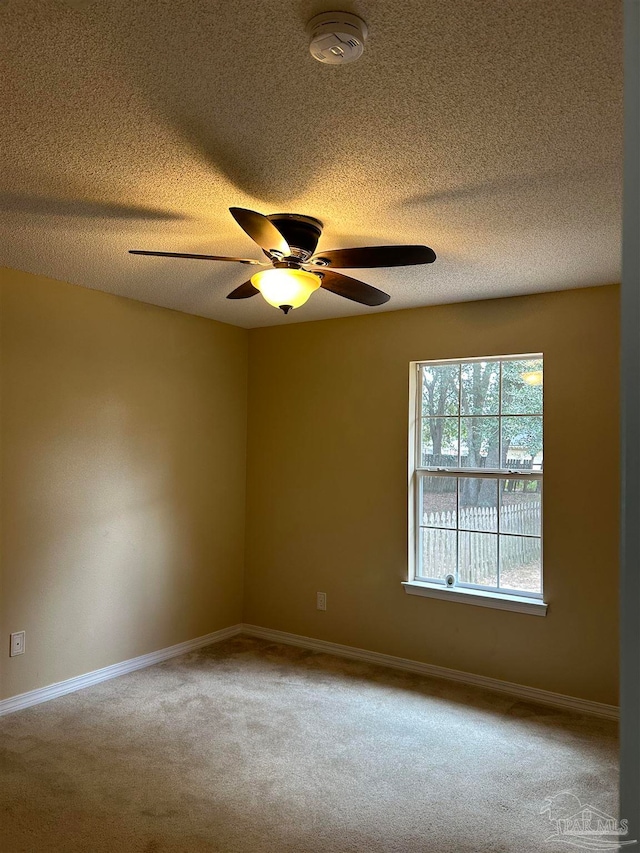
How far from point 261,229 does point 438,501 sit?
2659 mm

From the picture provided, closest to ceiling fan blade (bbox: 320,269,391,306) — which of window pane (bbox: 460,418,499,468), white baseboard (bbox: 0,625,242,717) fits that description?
window pane (bbox: 460,418,499,468)

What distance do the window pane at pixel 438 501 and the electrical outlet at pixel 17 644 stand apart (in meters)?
2.60

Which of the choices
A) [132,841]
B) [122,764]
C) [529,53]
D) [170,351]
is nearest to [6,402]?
[170,351]

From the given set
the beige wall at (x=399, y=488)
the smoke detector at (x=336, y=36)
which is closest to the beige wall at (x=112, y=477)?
the beige wall at (x=399, y=488)

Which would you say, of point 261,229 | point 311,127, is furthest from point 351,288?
point 311,127

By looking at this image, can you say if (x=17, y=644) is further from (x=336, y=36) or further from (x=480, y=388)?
(x=336, y=36)

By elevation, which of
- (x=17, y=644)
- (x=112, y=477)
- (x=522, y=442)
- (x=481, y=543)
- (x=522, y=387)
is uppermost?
(x=522, y=387)

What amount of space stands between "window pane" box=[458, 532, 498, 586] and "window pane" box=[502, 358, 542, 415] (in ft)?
2.75

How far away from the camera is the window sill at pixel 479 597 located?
4000 millimetres

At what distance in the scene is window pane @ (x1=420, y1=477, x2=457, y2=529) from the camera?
4.44m

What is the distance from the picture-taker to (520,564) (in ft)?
13.6

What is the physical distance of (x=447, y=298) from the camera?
4.27 metres

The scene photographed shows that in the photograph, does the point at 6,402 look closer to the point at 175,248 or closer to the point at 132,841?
the point at 175,248

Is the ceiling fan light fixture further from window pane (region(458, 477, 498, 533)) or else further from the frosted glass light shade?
window pane (region(458, 477, 498, 533))
